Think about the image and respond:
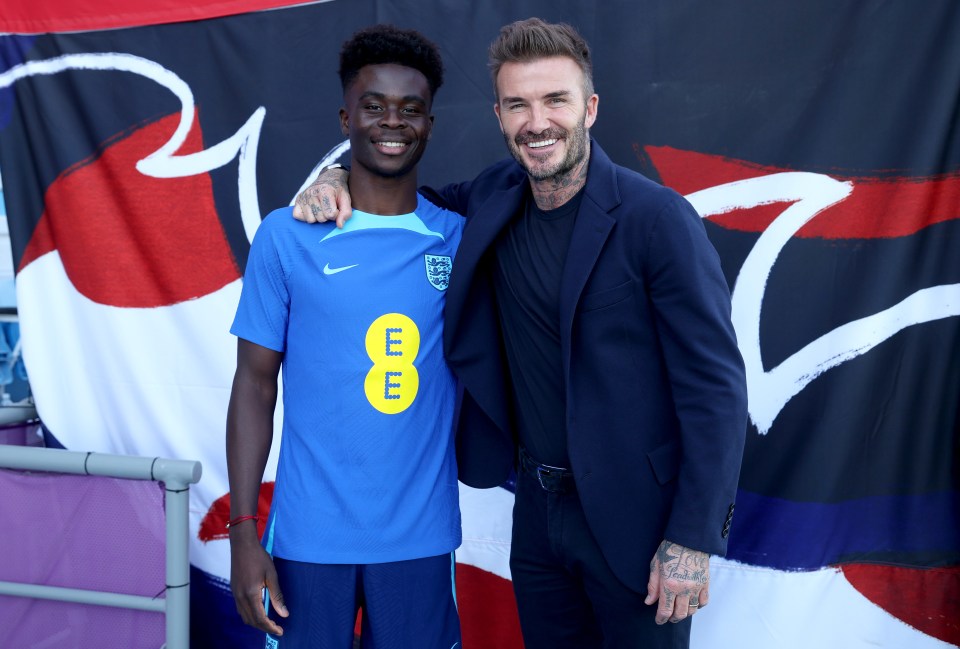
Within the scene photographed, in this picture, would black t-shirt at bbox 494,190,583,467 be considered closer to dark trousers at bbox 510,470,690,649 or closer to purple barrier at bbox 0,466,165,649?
dark trousers at bbox 510,470,690,649

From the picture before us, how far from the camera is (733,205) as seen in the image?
2158 millimetres

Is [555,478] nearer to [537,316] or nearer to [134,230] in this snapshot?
[537,316]

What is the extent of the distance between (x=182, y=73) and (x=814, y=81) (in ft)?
6.54

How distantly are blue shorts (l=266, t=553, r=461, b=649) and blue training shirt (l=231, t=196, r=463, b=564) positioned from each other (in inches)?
1.3

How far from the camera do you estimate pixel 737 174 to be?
7.04 feet

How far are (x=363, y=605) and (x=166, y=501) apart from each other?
2.75ft

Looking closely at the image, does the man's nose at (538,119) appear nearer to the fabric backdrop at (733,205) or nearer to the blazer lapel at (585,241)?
the blazer lapel at (585,241)

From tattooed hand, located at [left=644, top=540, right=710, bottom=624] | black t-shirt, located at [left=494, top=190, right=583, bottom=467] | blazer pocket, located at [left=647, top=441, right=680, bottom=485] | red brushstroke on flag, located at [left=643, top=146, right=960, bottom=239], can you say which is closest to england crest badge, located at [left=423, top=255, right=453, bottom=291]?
black t-shirt, located at [left=494, top=190, right=583, bottom=467]

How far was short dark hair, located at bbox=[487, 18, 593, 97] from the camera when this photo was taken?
1.55m

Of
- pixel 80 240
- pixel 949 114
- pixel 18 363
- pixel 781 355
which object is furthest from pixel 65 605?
pixel 949 114

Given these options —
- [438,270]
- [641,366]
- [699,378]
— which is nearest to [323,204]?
[438,270]

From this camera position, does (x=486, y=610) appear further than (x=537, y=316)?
Yes

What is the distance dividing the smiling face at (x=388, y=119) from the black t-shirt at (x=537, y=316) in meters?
0.28

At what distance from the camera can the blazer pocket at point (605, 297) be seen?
148 cm
